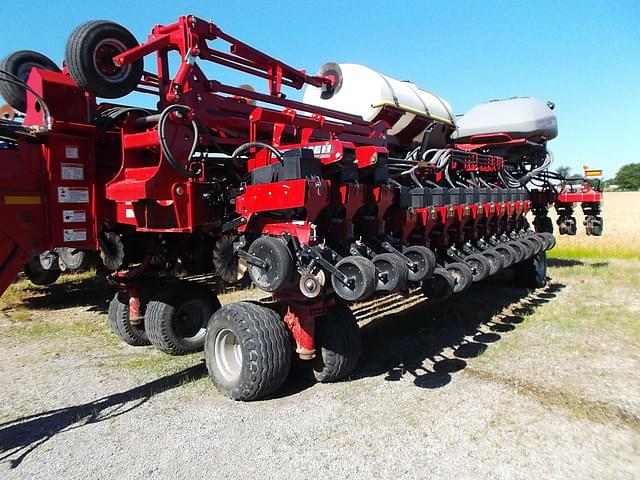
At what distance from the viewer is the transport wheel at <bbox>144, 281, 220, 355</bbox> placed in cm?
504

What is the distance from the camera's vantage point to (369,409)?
3.64m

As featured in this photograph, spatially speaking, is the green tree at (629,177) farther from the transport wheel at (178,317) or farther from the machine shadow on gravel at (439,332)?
the transport wheel at (178,317)

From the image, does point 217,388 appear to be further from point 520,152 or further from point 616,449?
point 520,152

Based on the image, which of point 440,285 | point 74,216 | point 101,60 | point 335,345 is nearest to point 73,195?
point 74,216

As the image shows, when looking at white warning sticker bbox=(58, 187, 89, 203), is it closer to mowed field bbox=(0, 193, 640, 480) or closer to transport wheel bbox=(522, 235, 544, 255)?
mowed field bbox=(0, 193, 640, 480)

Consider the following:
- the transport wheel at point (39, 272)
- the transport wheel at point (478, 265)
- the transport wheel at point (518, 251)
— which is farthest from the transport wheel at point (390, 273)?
the transport wheel at point (39, 272)

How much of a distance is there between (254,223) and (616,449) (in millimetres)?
2800

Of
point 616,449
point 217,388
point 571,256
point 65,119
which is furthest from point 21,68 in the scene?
point 571,256

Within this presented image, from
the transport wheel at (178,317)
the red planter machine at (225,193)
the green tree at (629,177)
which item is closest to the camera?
the red planter machine at (225,193)

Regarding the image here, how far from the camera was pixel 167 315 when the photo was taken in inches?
198

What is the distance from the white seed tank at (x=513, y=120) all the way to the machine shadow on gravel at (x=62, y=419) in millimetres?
6092

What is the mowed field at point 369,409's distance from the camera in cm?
296

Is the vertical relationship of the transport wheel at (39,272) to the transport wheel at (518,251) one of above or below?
below

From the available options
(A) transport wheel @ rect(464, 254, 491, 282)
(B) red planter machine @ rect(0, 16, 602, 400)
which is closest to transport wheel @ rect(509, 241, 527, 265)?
(A) transport wheel @ rect(464, 254, 491, 282)
